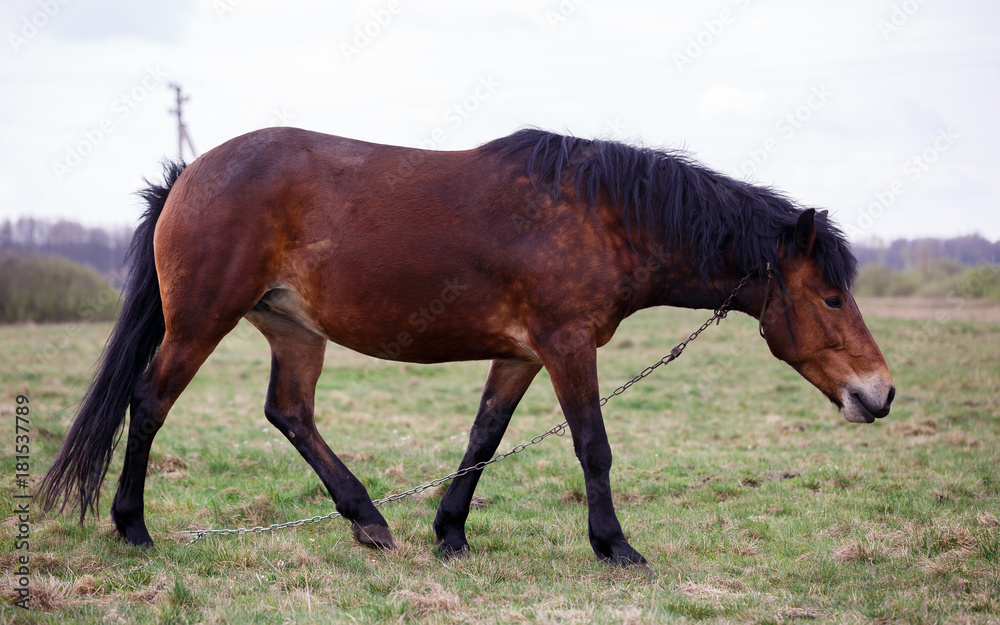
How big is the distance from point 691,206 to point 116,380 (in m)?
3.72

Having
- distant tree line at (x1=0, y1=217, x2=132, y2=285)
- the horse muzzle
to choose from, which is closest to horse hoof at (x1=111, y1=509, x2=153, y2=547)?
the horse muzzle

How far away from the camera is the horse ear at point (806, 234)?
4215mm

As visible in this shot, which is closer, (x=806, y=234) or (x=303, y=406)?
(x=806, y=234)

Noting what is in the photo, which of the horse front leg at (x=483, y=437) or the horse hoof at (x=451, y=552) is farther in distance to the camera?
the horse front leg at (x=483, y=437)

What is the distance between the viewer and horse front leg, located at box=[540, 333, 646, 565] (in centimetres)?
415

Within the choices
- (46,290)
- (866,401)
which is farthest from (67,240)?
(866,401)

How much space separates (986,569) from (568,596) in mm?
2190

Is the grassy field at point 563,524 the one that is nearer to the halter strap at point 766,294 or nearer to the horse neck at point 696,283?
the halter strap at point 766,294

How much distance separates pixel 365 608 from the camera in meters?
3.40

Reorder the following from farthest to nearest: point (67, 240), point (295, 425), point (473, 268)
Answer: point (67, 240) < point (295, 425) < point (473, 268)

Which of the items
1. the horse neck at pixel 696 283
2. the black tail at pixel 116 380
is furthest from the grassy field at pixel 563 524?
the horse neck at pixel 696 283

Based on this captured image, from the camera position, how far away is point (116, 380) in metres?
4.61

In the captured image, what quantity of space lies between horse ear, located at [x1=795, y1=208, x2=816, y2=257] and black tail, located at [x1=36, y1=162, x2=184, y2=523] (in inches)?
159

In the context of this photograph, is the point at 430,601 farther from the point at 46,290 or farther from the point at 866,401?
the point at 46,290
